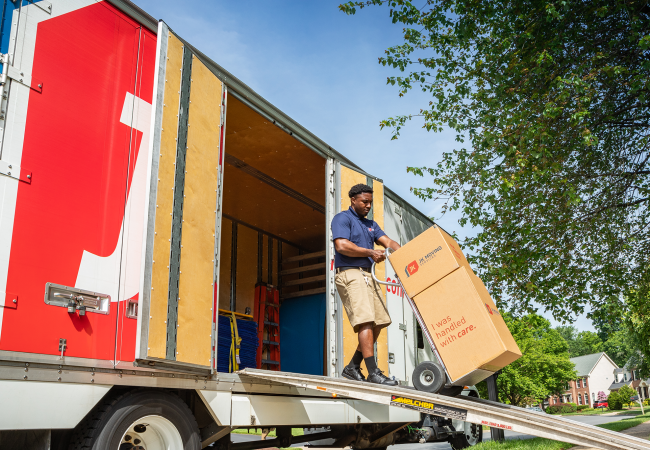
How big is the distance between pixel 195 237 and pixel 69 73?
4.54 feet

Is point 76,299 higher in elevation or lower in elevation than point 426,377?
higher

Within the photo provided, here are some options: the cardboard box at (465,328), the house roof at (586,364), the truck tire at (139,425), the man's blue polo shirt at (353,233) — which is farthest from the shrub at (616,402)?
the truck tire at (139,425)

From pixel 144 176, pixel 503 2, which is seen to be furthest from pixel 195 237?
pixel 503 2

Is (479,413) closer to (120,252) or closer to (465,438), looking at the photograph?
(120,252)

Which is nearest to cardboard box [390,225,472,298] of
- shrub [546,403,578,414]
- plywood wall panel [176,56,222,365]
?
plywood wall panel [176,56,222,365]

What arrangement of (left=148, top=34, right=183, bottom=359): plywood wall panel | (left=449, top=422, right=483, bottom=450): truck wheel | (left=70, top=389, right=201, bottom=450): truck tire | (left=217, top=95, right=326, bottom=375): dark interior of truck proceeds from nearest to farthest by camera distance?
(left=70, top=389, right=201, bottom=450): truck tire, (left=148, top=34, right=183, bottom=359): plywood wall panel, (left=217, top=95, right=326, bottom=375): dark interior of truck, (left=449, top=422, right=483, bottom=450): truck wheel

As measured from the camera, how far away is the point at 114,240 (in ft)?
11.1

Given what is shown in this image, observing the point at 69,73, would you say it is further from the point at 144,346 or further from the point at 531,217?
the point at 531,217

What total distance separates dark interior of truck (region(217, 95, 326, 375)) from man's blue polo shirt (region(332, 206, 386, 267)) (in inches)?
77.8

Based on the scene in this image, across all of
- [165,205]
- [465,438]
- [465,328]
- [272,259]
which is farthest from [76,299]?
[465,438]

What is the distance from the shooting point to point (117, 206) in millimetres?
3449

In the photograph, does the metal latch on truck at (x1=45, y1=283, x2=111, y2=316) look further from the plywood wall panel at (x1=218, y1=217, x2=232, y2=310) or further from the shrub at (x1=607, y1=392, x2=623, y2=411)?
the shrub at (x1=607, y1=392, x2=623, y2=411)

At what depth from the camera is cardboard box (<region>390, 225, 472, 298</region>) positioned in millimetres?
4031

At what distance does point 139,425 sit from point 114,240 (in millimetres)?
1197
